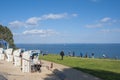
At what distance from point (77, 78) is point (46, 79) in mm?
2560

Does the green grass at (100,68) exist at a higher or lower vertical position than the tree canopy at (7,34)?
lower

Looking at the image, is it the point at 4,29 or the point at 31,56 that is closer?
the point at 31,56

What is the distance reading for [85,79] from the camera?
23609mm

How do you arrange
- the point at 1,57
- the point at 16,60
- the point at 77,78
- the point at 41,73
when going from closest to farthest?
the point at 77,78
the point at 41,73
the point at 16,60
the point at 1,57

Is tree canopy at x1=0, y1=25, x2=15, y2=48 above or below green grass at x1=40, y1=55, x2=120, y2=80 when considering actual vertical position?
above

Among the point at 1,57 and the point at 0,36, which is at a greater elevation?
the point at 0,36

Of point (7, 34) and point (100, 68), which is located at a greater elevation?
point (7, 34)

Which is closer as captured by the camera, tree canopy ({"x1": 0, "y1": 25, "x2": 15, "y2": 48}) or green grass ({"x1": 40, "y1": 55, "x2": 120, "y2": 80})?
green grass ({"x1": 40, "y1": 55, "x2": 120, "y2": 80})

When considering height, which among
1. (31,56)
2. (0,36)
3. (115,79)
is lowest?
(115,79)

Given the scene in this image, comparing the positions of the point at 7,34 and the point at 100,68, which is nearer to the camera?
the point at 100,68

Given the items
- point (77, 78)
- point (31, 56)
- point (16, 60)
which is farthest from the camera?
point (16, 60)

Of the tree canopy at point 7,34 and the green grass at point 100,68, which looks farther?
the tree canopy at point 7,34

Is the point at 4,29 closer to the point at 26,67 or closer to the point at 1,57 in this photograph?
the point at 1,57

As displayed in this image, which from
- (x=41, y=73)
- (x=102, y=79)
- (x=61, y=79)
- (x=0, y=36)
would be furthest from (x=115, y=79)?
(x=0, y=36)
